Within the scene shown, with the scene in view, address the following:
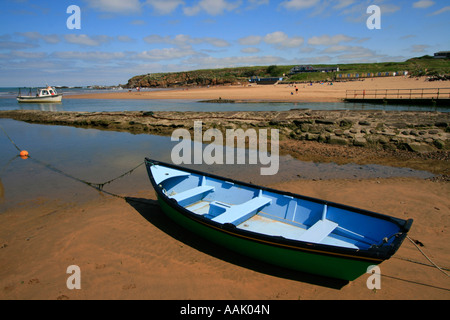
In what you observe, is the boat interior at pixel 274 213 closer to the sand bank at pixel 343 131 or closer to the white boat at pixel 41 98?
the sand bank at pixel 343 131

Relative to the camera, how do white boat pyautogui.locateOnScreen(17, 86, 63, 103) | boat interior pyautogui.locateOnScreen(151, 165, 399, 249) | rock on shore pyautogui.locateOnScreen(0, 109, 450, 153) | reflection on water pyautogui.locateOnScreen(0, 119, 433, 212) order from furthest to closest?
white boat pyautogui.locateOnScreen(17, 86, 63, 103) < rock on shore pyautogui.locateOnScreen(0, 109, 450, 153) < reflection on water pyautogui.locateOnScreen(0, 119, 433, 212) < boat interior pyautogui.locateOnScreen(151, 165, 399, 249)

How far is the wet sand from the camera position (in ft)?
19.1

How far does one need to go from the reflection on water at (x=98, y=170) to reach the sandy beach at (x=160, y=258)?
1284 mm

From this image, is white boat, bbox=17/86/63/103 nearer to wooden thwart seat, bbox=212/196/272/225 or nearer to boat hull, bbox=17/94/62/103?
boat hull, bbox=17/94/62/103

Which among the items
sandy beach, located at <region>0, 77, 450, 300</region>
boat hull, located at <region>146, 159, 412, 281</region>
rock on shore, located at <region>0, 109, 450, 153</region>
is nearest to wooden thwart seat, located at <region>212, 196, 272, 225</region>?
boat hull, located at <region>146, 159, 412, 281</region>

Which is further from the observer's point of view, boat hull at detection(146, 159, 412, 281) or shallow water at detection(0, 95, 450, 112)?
shallow water at detection(0, 95, 450, 112)

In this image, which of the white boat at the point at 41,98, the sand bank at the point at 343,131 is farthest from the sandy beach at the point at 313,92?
the sand bank at the point at 343,131

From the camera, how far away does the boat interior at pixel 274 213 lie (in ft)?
20.5

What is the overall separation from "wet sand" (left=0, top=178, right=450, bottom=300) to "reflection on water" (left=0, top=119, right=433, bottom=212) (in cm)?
161

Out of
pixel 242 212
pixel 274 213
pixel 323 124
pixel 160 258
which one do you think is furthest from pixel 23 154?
pixel 323 124

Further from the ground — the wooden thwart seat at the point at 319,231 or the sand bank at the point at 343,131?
the sand bank at the point at 343,131

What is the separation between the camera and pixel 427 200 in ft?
30.9

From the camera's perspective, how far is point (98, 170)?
46.9 ft

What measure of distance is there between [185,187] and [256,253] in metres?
4.36
